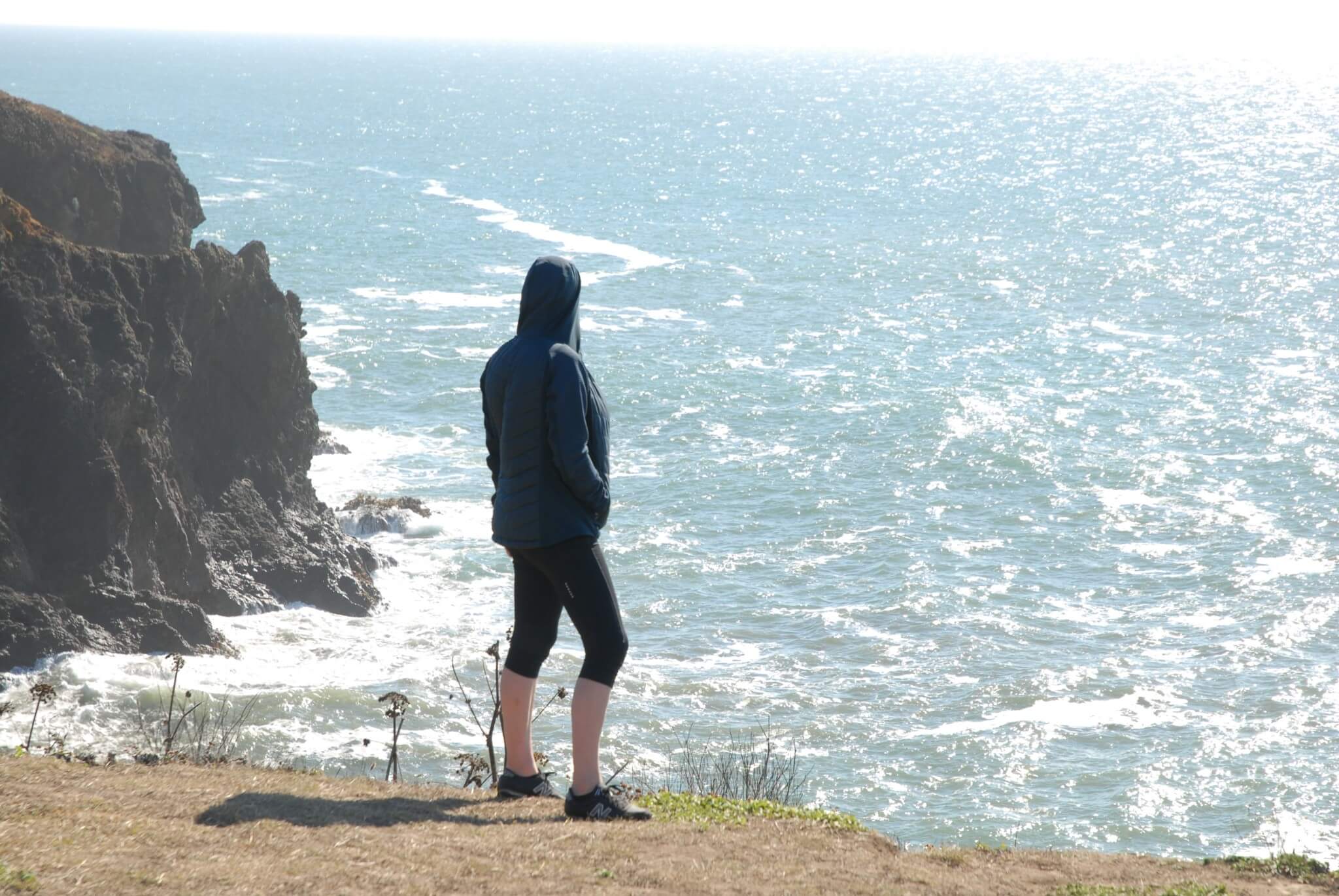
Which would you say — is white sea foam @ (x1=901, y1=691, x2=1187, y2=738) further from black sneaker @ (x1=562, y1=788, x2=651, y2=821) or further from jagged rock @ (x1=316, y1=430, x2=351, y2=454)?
jagged rock @ (x1=316, y1=430, x2=351, y2=454)

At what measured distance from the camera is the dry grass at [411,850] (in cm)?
643

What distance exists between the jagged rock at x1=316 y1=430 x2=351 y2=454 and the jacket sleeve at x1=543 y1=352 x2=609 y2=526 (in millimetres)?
32322

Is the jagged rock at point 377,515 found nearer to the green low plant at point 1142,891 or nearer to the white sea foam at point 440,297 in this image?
the green low plant at point 1142,891

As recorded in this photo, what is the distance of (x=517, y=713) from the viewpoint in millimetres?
7902

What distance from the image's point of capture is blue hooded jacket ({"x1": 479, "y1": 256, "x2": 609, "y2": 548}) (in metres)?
7.33

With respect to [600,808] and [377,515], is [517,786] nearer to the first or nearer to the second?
[600,808]

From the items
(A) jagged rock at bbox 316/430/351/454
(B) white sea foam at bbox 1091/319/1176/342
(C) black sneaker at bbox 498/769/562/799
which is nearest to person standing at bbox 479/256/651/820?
(C) black sneaker at bbox 498/769/562/799

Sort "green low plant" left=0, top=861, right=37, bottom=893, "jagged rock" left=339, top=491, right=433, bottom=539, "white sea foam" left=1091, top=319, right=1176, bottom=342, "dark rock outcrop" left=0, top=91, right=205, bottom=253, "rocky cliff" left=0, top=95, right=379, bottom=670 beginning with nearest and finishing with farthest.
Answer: "green low plant" left=0, top=861, right=37, bottom=893 → "rocky cliff" left=0, top=95, right=379, bottom=670 → "dark rock outcrop" left=0, top=91, right=205, bottom=253 → "jagged rock" left=339, top=491, right=433, bottom=539 → "white sea foam" left=1091, top=319, right=1176, bottom=342

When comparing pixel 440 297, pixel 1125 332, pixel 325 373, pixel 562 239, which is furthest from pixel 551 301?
pixel 562 239

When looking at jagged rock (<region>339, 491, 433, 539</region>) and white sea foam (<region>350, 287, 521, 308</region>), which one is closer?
jagged rock (<region>339, 491, 433, 539</region>)

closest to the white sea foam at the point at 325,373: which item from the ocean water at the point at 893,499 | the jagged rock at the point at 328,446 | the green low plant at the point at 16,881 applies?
the ocean water at the point at 893,499

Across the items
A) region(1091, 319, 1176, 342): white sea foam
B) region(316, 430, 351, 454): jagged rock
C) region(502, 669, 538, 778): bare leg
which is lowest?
region(316, 430, 351, 454): jagged rock

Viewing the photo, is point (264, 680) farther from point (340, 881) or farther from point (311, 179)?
point (311, 179)

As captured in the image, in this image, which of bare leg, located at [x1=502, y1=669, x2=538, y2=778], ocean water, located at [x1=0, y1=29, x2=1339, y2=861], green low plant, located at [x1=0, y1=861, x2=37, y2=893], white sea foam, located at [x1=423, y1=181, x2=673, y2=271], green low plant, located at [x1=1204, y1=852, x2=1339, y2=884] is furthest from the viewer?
white sea foam, located at [x1=423, y1=181, x2=673, y2=271]
